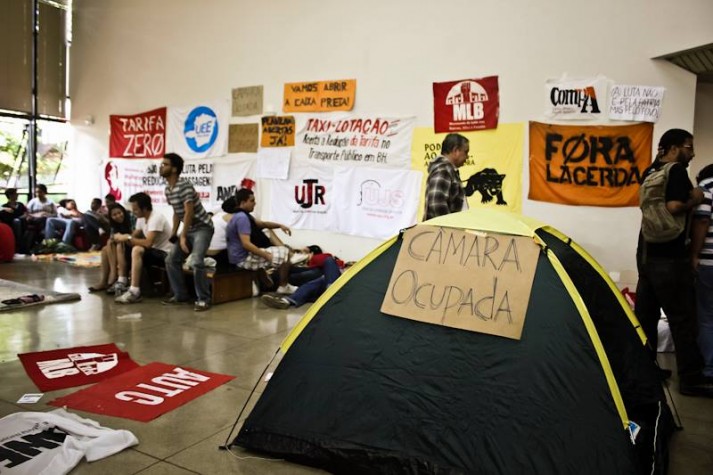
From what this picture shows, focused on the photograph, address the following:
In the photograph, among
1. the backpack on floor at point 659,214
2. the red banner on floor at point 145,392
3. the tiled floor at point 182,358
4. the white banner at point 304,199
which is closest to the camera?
the tiled floor at point 182,358

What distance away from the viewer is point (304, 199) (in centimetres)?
820

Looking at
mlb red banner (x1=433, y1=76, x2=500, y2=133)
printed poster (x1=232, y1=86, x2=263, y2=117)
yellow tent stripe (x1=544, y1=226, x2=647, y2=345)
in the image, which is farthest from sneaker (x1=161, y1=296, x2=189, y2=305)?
yellow tent stripe (x1=544, y1=226, x2=647, y2=345)

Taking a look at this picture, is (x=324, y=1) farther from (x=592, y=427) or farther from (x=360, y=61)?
(x=592, y=427)

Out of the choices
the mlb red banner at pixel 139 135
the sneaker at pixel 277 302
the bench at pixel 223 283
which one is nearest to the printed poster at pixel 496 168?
the sneaker at pixel 277 302

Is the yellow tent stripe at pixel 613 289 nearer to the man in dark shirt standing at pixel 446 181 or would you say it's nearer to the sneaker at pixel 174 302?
the man in dark shirt standing at pixel 446 181

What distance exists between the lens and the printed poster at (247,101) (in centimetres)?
854

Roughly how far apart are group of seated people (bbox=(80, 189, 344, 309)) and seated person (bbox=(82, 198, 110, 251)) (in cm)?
395

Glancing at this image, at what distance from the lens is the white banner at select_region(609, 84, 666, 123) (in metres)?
5.86

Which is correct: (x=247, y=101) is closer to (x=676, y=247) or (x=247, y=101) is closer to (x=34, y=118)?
(x=34, y=118)

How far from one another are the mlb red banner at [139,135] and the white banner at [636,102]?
24.5 feet

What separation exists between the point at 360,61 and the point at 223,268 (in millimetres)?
3469

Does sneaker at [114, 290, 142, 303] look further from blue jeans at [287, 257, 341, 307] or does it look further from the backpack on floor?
the backpack on floor

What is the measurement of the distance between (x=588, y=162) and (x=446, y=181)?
9.74 ft

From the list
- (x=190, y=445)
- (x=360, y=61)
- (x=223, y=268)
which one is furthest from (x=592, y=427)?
(x=360, y=61)
